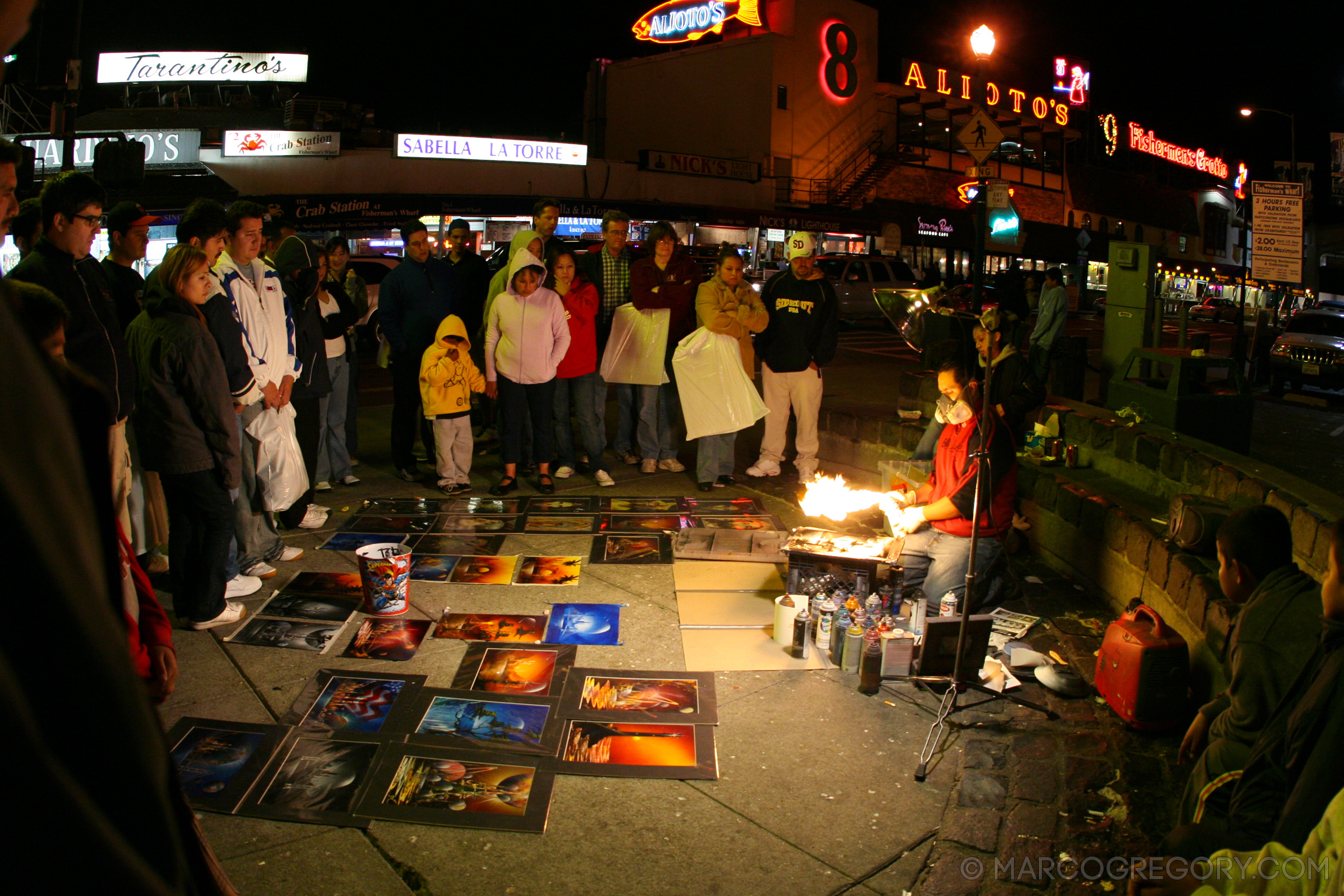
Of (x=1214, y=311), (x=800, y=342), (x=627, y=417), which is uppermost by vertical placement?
(x=1214, y=311)

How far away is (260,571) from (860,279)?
821 inches

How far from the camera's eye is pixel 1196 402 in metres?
8.26

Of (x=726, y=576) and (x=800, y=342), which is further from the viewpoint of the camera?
(x=800, y=342)

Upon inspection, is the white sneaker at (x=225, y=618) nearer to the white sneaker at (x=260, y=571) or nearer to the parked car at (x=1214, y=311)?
the white sneaker at (x=260, y=571)

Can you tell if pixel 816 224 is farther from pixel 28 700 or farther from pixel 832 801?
pixel 28 700

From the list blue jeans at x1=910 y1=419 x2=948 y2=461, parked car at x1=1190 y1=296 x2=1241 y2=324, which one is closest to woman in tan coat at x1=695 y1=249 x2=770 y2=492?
blue jeans at x1=910 y1=419 x2=948 y2=461

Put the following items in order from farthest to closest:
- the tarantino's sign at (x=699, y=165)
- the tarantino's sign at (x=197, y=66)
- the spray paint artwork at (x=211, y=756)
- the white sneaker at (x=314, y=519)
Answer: the tarantino's sign at (x=699, y=165) < the tarantino's sign at (x=197, y=66) < the white sneaker at (x=314, y=519) < the spray paint artwork at (x=211, y=756)

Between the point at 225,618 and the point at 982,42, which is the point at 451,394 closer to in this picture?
the point at 225,618

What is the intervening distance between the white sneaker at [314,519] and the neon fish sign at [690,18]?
30.2m

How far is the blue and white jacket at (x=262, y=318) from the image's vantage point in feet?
17.9

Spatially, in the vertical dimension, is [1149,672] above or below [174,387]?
below

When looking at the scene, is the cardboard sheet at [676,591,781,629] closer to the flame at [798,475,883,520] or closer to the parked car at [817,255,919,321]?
the flame at [798,475,883,520]

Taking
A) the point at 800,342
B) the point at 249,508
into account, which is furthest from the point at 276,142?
the point at 249,508

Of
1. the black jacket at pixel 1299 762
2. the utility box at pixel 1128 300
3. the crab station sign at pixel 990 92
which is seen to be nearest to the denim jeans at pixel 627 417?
the utility box at pixel 1128 300
